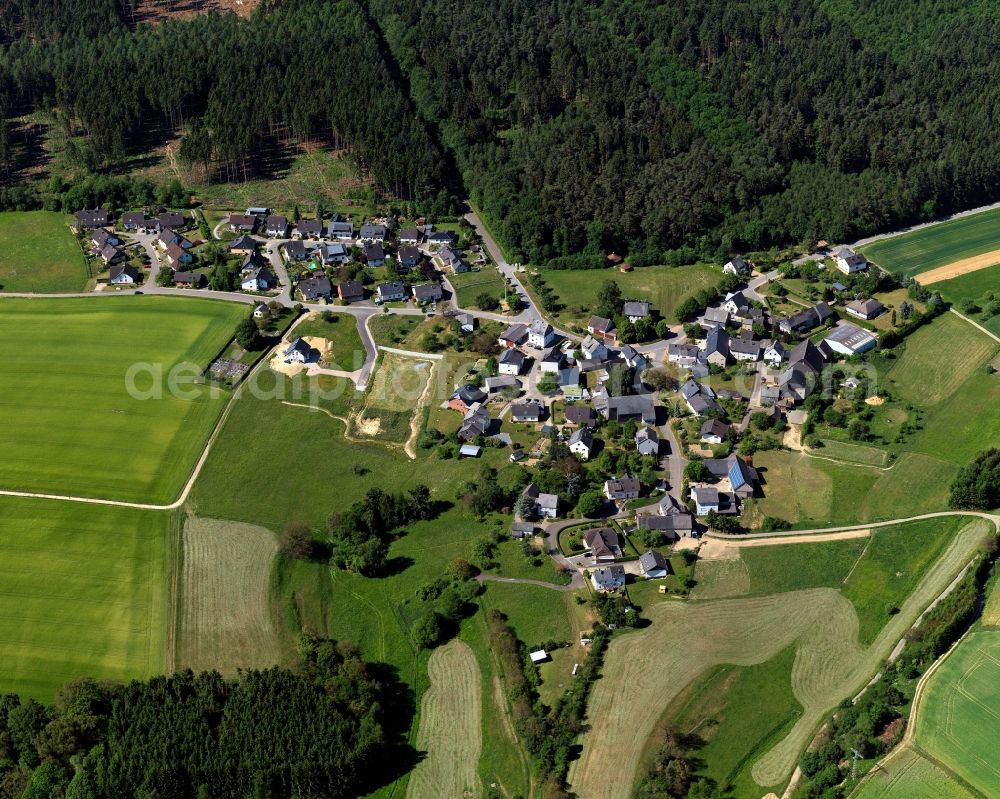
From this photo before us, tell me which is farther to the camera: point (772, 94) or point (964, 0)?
point (964, 0)

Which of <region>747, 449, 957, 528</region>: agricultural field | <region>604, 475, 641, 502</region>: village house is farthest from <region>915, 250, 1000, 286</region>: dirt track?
<region>604, 475, 641, 502</region>: village house

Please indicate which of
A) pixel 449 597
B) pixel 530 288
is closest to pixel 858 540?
pixel 449 597

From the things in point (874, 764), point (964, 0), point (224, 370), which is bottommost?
point (224, 370)

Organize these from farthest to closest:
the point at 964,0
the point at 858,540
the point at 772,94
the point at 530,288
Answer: the point at 964,0 → the point at 772,94 → the point at 530,288 → the point at 858,540

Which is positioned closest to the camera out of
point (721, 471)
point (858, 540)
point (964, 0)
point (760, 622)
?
point (760, 622)

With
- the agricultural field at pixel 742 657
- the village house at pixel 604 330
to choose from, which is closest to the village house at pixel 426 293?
the village house at pixel 604 330

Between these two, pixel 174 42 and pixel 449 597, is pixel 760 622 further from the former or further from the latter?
pixel 174 42
